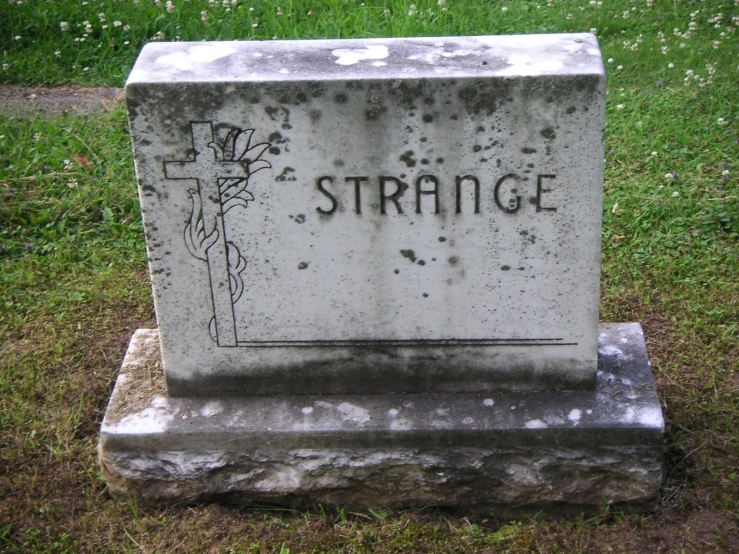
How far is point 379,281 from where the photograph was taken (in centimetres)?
263

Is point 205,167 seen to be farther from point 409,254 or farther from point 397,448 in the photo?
point 397,448

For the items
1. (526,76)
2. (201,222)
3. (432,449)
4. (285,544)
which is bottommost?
(285,544)

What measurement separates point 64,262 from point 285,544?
6.31ft

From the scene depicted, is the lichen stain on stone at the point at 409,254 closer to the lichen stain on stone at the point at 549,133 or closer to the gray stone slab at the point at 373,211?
the gray stone slab at the point at 373,211

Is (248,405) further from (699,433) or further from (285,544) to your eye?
(699,433)

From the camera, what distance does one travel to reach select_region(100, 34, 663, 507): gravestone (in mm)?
2410

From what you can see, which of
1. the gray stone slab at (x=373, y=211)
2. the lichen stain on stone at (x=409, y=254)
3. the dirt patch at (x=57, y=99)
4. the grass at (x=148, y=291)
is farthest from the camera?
the dirt patch at (x=57, y=99)

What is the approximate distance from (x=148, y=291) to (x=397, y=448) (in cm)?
161

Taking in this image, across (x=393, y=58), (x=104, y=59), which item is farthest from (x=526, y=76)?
(x=104, y=59)

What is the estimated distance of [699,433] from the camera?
2951 mm

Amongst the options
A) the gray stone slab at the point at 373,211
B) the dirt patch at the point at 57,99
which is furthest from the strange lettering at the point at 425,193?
the dirt patch at the point at 57,99

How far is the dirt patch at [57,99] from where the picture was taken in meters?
5.09

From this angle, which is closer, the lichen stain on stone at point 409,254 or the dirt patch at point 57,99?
the lichen stain on stone at point 409,254

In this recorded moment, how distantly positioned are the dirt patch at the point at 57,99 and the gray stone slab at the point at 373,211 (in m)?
2.66
